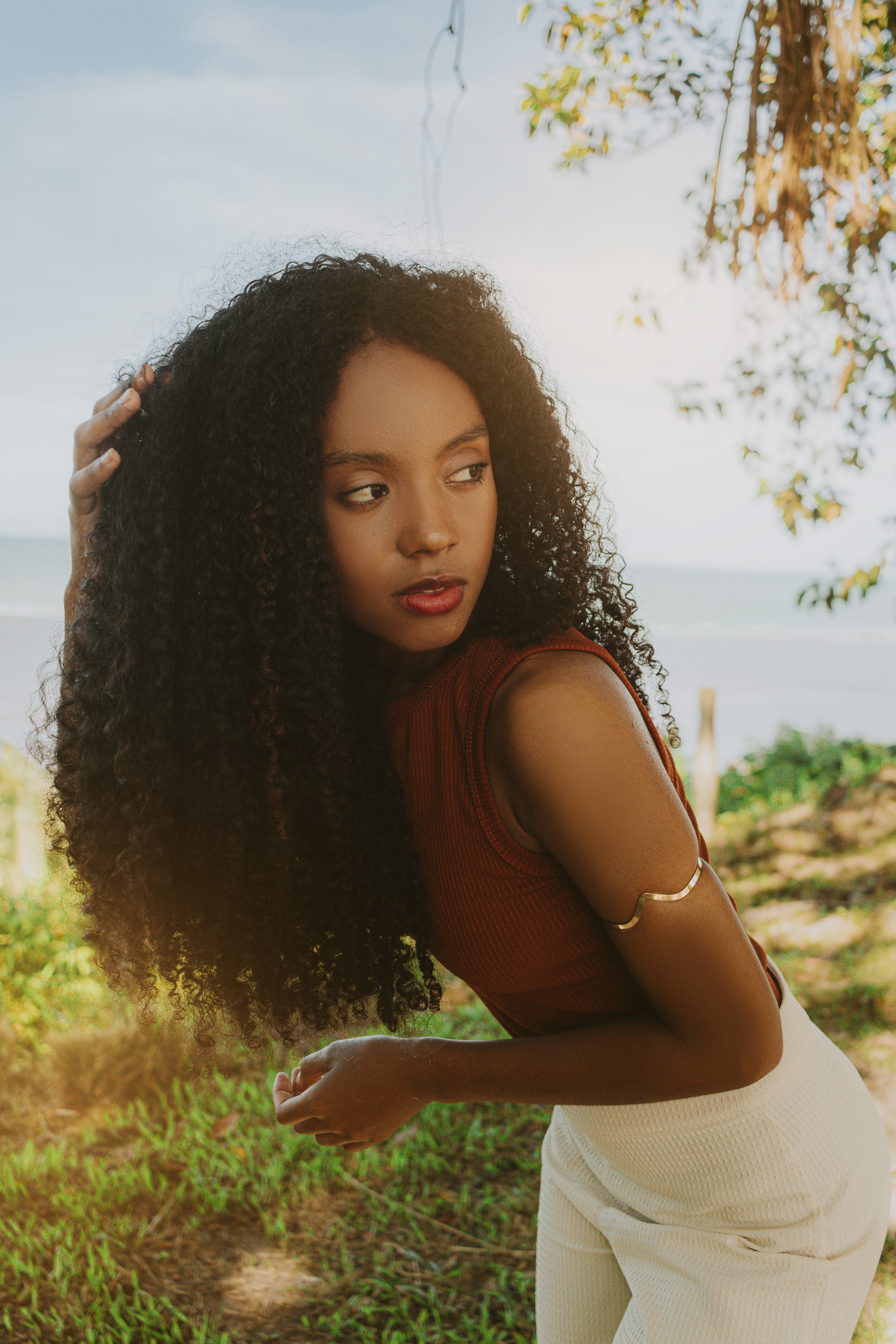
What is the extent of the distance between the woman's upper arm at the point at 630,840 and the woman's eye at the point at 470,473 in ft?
1.21

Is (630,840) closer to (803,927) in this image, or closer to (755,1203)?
(755,1203)

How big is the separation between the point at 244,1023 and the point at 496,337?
1332mm

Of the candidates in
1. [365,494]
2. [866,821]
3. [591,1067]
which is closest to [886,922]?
[866,821]

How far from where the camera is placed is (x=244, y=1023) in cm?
181

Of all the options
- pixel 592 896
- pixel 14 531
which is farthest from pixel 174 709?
pixel 14 531

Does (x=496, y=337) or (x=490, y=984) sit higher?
(x=496, y=337)

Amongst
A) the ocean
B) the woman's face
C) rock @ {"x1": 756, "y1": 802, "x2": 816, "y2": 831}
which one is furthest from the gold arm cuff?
rock @ {"x1": 756, "y1": 802, "x2": 816, "y2": 831}

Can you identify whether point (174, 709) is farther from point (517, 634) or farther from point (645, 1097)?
point (645, 1097)

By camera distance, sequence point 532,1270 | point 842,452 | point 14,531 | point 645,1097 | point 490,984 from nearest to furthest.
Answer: point 645,1097, point 490,984, point 532,1270, point 842,452, point 14,531

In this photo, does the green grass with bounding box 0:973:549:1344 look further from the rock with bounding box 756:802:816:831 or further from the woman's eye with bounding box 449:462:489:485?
the rock with bounding box 756:802:816:831

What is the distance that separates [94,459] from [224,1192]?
2.80 metres

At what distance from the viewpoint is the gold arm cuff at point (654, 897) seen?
4.04 feet

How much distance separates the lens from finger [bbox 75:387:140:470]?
1.69m

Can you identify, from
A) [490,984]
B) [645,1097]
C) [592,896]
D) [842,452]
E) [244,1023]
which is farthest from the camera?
[842,452]
